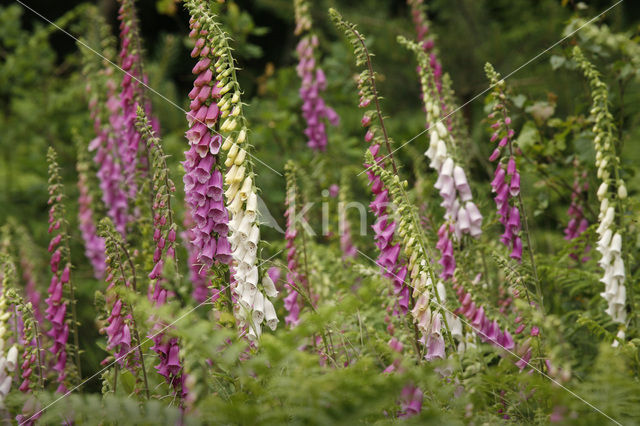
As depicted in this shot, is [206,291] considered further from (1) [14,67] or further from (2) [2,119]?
(2) [2,119]

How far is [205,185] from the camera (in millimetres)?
2703

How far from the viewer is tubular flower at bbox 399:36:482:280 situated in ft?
10.8

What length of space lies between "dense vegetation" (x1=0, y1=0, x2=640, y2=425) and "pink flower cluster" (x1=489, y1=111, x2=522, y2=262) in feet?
0.05

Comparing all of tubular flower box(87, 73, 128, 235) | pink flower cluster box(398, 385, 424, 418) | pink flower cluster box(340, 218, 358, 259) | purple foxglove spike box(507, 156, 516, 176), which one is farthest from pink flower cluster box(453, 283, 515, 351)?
tubular flower box(87, 73, 128, 235)

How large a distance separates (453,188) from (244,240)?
4.09ft

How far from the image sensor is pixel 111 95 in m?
4.86

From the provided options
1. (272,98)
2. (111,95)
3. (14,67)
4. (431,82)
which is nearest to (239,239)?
(431,82)

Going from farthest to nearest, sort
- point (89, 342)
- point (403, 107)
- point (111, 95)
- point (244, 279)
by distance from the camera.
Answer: point (403, 107) < point (89, 342) < point (111, 95) < point (244, 279)

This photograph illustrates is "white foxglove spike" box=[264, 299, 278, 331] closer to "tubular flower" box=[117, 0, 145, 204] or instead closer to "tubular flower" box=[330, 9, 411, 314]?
"tubular flower" box=[330, 9, 411, 314]

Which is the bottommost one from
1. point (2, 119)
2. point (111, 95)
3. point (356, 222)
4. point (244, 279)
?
point (244, 279)

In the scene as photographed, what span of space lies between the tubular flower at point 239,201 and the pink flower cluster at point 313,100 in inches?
107

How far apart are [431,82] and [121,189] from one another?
2384 mm

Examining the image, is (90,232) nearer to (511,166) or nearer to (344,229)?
(344,229)

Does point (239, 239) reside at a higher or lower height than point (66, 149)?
lower
